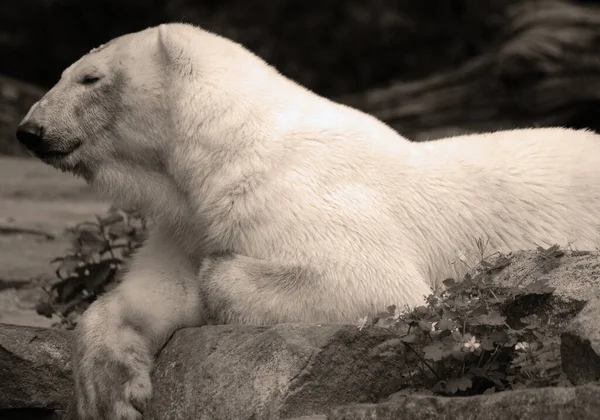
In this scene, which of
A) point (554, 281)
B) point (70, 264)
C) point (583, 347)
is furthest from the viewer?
point (70, 264)

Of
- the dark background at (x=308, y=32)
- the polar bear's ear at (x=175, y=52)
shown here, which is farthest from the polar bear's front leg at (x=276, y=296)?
the dark background at (x=308, y=32)

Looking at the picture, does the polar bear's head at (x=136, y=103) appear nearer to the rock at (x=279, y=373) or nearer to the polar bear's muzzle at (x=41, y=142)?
the polar bear's muzzle at (x=41, y=142)

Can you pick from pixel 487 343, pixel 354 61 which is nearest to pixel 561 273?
pixel 487 343

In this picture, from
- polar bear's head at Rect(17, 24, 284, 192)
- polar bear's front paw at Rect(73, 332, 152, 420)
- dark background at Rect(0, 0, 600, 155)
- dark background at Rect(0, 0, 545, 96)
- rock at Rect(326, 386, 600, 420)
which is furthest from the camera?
dark background at Rect(0, 0, 545, 96)

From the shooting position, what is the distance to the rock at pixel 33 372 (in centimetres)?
386

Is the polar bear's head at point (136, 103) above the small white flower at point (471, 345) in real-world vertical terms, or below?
above

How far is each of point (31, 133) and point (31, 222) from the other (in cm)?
287

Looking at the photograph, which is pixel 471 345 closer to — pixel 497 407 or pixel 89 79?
pixel 497 407

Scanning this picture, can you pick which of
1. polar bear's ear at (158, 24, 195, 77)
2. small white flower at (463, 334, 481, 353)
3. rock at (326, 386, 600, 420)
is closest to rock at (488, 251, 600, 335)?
small white flower at (463, 334, 481, 353)

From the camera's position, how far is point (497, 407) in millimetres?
2422

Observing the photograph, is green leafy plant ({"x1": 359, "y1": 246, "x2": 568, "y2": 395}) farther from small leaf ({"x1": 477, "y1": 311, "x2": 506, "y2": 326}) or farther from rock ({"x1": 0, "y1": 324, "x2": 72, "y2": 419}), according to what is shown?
rock ({"x1": 0, "y1": 324, "x2": 72, "y2": 419})

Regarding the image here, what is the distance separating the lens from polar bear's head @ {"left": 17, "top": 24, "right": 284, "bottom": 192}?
3797 mm

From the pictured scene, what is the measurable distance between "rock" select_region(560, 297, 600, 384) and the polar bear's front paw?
131 cm

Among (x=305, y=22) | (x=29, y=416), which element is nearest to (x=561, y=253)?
(x=29, y=416)
